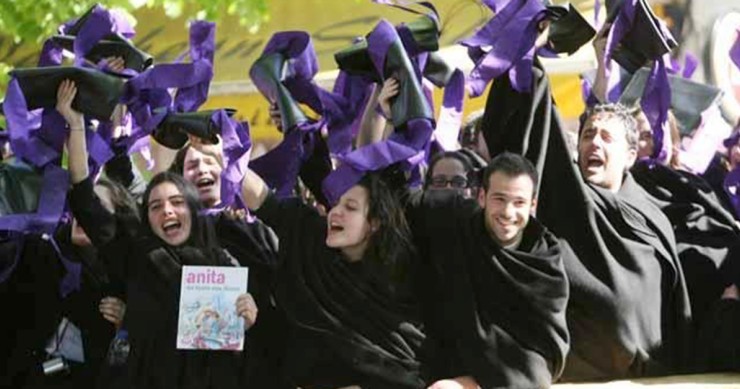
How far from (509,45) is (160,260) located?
1368 mm

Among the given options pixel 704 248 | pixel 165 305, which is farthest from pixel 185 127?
pixel 704 248

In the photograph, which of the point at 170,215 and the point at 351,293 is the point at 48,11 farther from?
the point at 351,293

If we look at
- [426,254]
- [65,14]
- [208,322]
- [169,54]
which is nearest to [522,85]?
[426,254]

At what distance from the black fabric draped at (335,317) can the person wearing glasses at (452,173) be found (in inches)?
19.0

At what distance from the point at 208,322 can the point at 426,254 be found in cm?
75

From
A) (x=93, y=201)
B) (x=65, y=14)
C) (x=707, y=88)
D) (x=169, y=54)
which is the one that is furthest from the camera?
(x=169, y=54)

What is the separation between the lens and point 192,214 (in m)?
5.51

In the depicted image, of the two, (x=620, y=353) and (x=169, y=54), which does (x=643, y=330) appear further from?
(x=169, y=54)

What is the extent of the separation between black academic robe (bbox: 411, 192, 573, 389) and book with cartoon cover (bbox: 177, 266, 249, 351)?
0.63 meters

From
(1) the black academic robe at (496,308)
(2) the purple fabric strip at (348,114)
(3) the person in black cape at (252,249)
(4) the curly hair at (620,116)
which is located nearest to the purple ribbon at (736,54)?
(4) the curly hair at (620,116)

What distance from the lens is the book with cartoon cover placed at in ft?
17.3

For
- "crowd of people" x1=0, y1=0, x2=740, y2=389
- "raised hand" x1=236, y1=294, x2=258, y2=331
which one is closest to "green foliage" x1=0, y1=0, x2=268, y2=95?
"crowd of people" x1=0, y1=0, x2=740, y2=389

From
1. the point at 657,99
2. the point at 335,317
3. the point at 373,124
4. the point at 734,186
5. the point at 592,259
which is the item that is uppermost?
the point at 373,124

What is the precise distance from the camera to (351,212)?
5.14 metres
